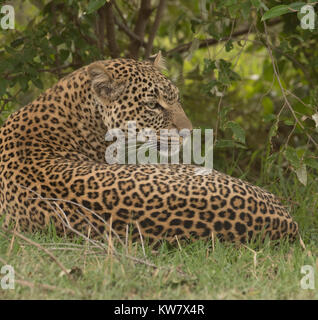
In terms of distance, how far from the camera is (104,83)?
5051mm

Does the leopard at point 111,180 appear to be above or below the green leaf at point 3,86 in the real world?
below

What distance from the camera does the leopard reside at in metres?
4.21

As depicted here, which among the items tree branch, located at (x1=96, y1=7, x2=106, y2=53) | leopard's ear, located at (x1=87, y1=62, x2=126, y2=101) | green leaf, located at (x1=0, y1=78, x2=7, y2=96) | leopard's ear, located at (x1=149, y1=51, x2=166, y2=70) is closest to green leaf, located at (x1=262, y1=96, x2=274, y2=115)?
tree branch, located at (x1=96, y1=7, x2=106, y2=53)

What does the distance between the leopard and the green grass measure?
12 cm

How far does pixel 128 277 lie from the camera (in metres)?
3.75

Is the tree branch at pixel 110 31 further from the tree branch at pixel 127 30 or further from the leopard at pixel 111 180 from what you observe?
the leopard at pixel 111 180

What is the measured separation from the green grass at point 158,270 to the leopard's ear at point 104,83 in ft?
4.32

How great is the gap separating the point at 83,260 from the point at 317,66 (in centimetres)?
398

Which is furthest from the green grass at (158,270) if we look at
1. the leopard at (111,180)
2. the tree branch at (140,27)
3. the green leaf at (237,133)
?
the tree branch at (140,27)

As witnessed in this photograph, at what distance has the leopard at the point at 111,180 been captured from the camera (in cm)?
421

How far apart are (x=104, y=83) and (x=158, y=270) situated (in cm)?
187

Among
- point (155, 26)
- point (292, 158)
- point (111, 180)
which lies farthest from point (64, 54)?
point (292, 158)
